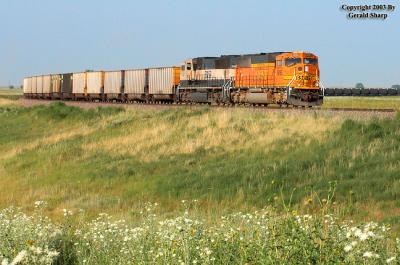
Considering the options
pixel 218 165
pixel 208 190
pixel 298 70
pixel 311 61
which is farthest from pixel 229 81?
pixel 208 190

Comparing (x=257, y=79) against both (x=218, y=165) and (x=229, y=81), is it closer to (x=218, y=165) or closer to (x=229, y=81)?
(x=229, y=81)

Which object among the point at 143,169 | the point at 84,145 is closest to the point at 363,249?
the point at 143,169

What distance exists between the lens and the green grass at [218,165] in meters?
12.9

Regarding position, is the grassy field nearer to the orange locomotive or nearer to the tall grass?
the tall grass

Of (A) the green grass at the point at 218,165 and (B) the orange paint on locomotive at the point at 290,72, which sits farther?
(B) the orange paint on locomotive at the point at 290,72

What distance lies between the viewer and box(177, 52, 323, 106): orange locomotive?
28.1 m

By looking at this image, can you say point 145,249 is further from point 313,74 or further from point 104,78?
point 104,78

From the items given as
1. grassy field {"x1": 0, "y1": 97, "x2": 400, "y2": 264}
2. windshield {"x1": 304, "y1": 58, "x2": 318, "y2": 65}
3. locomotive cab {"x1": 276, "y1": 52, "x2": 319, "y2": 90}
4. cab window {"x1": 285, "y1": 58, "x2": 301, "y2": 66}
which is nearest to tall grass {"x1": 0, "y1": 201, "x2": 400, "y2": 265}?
grassy field {"x1": 0, "y1": 97, "x2": 400, "y2": 264}

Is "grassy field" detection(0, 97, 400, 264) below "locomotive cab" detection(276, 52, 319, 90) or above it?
below

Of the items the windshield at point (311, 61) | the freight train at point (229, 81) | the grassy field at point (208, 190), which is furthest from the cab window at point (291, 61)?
the grassy field at point (208, 190)

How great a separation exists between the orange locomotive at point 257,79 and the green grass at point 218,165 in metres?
5.20

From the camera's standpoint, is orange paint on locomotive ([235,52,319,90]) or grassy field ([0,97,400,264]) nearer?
grassy field ([0,97,400,264])

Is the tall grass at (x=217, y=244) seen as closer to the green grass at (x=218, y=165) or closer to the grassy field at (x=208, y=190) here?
the grassy field at (x=208, y=190)

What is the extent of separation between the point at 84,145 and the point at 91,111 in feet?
36.9
